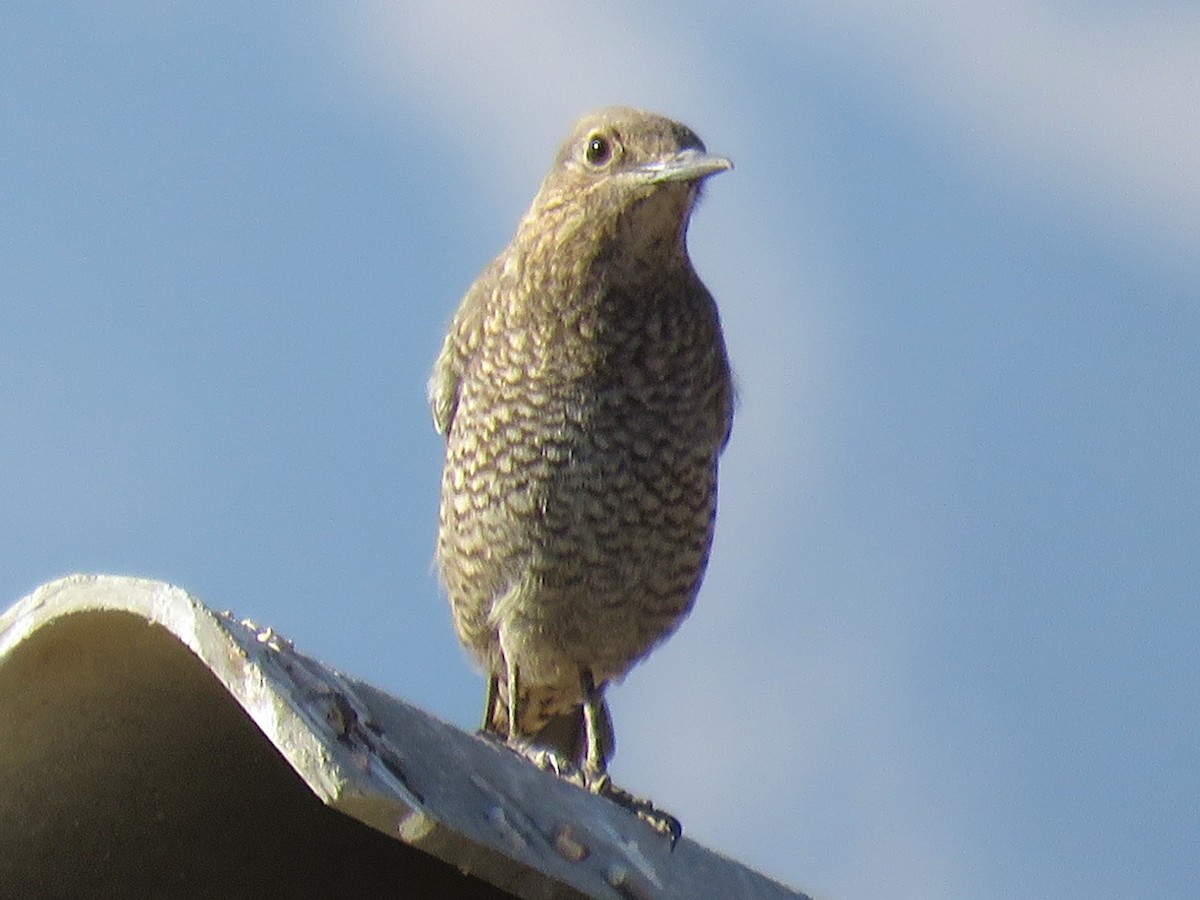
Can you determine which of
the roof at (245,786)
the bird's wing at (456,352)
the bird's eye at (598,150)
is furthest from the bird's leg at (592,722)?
the roof at (245,786)

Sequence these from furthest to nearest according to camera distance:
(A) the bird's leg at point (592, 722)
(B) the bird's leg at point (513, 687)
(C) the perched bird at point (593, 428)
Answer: (B) the bird's leg at point (513, 687) → (A) the bird's leg at point (592, 722) → (C) the perched bird at point (593, 428)

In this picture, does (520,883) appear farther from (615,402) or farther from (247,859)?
(615,402)

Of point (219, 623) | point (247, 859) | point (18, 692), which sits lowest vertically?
point (247, 859)

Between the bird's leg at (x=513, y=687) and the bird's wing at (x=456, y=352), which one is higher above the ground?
the bird's wing at (x=456, y=352)

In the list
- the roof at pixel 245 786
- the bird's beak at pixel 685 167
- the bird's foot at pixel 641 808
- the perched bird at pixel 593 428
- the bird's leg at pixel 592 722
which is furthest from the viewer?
the bird's leg at pixel 592 722

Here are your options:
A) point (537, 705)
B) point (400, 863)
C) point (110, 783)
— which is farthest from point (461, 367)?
point (110, 783)

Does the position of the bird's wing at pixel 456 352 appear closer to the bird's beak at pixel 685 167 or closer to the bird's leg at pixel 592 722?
the bird's beak at pixel 685 167

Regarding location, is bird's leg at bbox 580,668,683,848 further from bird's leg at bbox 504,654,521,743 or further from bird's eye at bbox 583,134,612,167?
bird's eye at bbox 583,134,612,167

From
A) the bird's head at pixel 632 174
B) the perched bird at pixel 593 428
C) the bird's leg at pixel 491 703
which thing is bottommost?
the bird's leg at pixel 491 703
